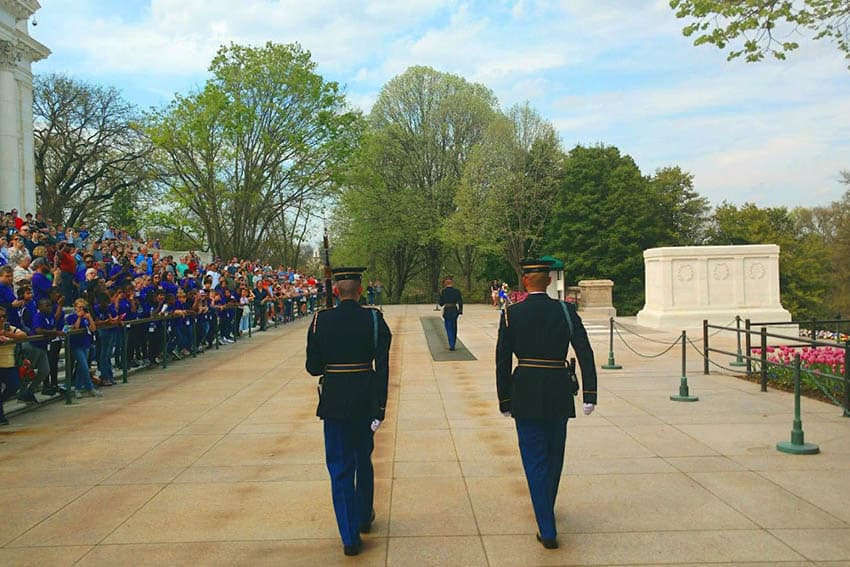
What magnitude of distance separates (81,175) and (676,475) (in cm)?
5257

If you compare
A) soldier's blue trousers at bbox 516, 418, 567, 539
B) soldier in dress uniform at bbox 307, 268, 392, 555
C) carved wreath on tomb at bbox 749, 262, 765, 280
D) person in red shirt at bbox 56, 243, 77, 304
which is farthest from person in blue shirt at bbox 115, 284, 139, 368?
carved wreath on tomb at bbox 749, 262, 765, 280

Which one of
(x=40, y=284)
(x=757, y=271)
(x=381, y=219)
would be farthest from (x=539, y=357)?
(x=381, y=219)

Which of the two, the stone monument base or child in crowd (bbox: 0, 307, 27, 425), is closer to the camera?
child in crowd (bbox: 0, 307, 27, 425)

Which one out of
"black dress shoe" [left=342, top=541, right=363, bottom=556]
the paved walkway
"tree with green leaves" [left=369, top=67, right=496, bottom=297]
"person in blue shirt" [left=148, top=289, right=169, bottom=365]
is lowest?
the paved walkway

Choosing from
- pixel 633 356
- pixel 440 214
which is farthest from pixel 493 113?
pixel 633 356

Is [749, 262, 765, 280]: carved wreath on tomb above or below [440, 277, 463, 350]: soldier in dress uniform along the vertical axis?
above

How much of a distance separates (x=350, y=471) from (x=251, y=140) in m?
37.7

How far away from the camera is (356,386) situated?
199 inches

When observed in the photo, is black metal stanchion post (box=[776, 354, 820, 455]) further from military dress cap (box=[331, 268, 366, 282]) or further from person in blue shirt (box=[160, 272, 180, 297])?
person in blue shirt (box=[160, 272, 180, 297])

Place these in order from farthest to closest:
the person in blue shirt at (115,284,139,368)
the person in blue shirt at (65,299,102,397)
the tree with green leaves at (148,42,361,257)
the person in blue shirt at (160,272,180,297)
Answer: the tree with green leaves at (148,42,361,257) < the person in blue shirt at (160,272,180,297) < the person in blue shirt at (115,284,139,368) < the person in blue shirt at (65,299,102,397)

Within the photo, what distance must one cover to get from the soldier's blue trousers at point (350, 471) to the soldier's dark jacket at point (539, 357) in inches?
40.0

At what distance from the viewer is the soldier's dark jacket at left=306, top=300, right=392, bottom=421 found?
16.5ft

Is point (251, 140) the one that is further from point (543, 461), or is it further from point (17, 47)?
point (543, 461)

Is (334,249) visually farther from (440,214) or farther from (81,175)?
(81,175)
